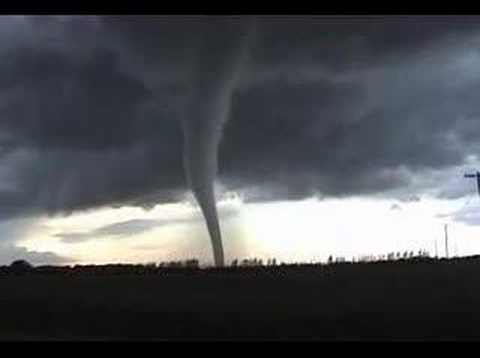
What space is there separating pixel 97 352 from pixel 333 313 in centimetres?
1460

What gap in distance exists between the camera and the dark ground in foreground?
74.7ft

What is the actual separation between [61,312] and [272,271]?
8773 mm

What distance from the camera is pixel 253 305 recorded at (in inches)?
1026

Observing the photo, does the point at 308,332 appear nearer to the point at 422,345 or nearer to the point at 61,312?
the point at 61,312

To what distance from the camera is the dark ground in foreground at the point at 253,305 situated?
22.8m

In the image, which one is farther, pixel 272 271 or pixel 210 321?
pixel 272 271

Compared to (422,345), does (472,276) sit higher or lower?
higher
